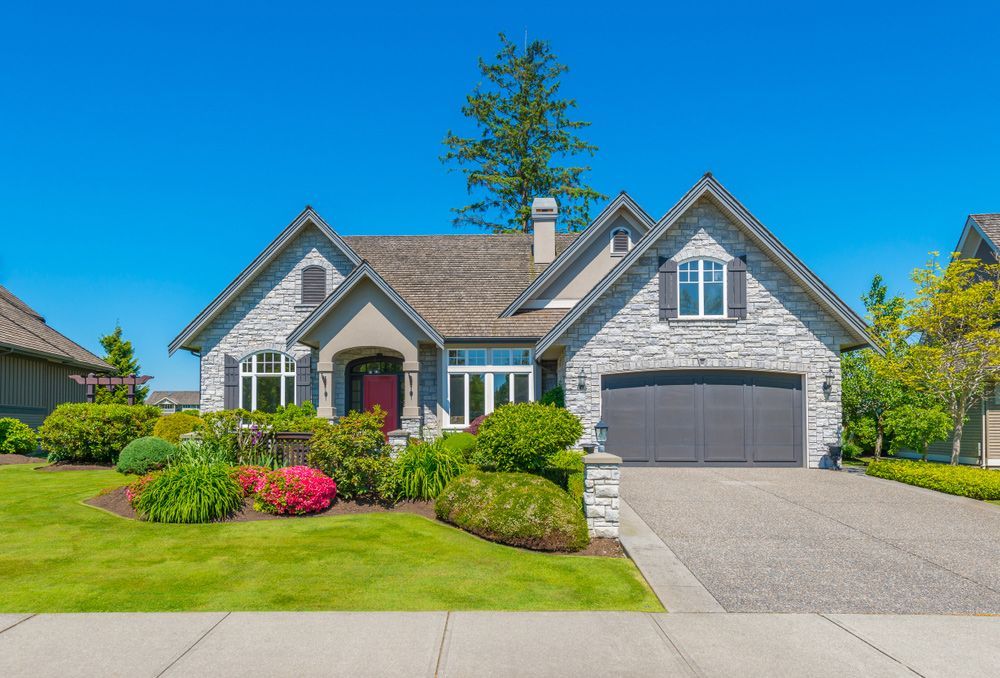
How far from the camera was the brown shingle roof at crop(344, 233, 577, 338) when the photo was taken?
63.2 feet

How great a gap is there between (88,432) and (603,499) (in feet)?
47.7

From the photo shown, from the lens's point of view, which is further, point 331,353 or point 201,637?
point 331,353

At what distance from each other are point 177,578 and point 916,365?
16630 millimetres

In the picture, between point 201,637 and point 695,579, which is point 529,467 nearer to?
point 695,579

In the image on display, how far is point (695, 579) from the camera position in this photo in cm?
741

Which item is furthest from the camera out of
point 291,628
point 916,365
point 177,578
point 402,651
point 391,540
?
point 916,365

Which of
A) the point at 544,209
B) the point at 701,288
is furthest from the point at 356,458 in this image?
the point at 544,209

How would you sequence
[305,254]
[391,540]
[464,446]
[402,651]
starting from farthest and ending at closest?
[305,254] < [464,446] < [391,540] < [402,651]

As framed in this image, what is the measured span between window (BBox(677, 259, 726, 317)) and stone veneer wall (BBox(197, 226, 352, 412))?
9.95m

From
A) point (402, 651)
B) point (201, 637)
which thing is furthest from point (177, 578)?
point (402, 651)

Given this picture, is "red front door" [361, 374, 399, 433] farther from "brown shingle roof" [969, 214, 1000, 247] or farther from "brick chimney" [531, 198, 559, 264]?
"brown shingle roof" [969, 214, 1000, 247]

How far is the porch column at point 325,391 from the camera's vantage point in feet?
58.7

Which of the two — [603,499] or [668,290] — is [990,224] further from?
[603,499]

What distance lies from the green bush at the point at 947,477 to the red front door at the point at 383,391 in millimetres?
12618
